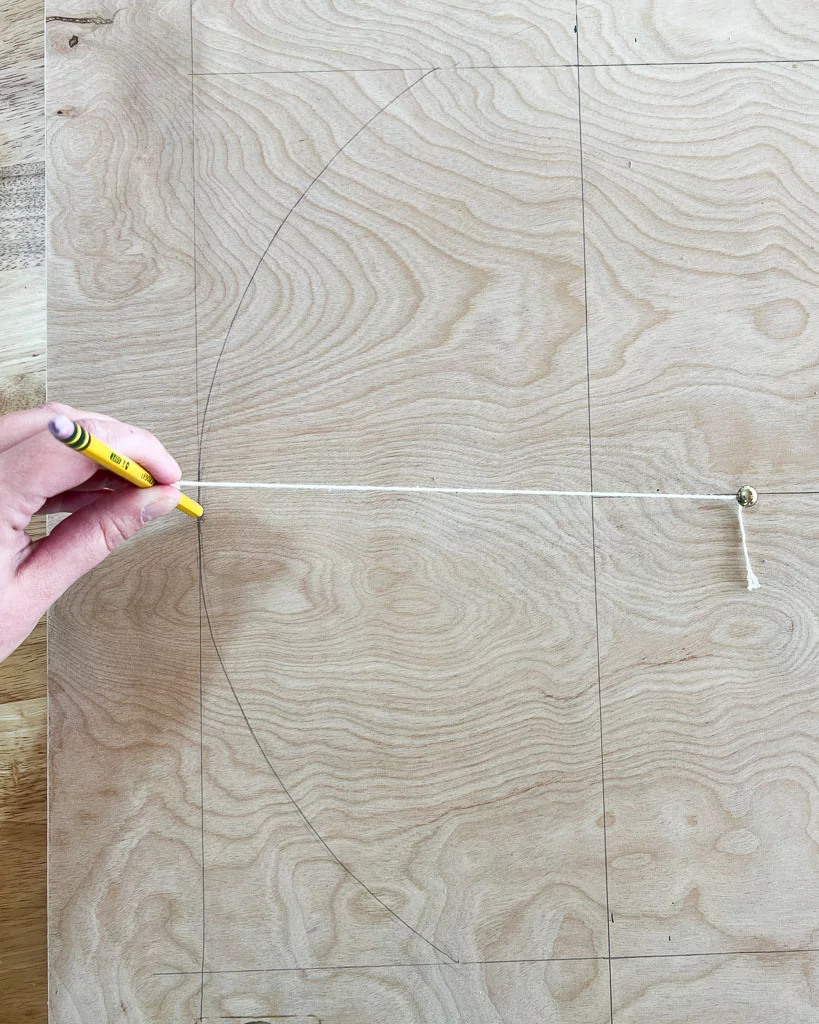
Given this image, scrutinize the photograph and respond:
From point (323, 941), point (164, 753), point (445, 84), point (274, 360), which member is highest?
point (445, 84)

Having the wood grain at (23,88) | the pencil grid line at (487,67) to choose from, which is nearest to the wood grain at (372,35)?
the pencil grid line at (487,67)

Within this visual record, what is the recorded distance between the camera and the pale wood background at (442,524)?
34.9 inches

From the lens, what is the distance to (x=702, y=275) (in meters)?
0.94

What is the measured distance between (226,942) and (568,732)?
1.56ft

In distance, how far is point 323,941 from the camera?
2.90 feet

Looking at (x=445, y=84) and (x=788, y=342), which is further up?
(x=445, y=84)

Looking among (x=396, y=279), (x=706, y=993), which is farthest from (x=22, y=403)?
(x=706, y=993)

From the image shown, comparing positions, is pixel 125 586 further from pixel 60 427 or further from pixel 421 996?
pixel 421 996

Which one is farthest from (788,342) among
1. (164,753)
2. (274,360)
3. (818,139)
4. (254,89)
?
(164,753)

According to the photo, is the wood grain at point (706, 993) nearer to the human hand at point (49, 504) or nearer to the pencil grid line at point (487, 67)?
the human hand at point (49, 504)

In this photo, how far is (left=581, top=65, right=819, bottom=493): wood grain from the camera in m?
0.93

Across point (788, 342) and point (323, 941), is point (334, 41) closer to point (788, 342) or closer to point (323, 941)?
point (788, 342)

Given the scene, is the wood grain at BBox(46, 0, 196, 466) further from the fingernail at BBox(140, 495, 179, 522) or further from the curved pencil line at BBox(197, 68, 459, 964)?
the fingernail at BBox(140, 495, 179, 522)

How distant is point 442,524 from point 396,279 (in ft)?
1.03
